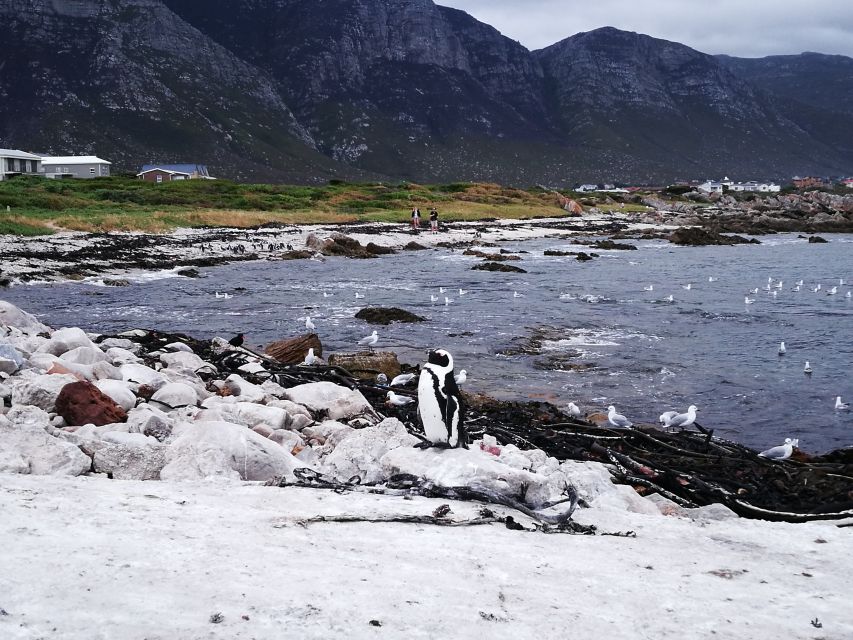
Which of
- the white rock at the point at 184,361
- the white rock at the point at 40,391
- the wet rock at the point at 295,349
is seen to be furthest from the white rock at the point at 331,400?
the wet rock at the point at 295,349

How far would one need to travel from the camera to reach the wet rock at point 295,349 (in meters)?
12.8

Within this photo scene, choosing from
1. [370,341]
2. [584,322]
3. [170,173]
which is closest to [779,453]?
[370,341]

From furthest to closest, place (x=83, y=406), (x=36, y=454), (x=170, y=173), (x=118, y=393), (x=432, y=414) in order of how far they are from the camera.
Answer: (x=170, y=173) < (x=118, y=393) < (x=432, y=414) < (x=83, y=406) < (x=36, y=454)

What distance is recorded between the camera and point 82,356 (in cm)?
897

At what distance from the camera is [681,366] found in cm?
1423

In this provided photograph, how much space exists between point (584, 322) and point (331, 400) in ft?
36.5

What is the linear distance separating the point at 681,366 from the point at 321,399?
26.4 ft

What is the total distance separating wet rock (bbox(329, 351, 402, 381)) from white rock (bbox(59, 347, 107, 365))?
3.65 m

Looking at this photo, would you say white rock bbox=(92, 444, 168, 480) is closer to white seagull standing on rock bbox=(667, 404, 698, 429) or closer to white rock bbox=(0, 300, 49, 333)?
white seagull standing on rock bbox=(667, 404, 698, 429)

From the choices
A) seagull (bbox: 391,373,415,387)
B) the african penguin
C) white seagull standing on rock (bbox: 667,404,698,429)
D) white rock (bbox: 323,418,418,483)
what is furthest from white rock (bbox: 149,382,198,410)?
white seagull standing on rock (bbox: 667,404,698,429)

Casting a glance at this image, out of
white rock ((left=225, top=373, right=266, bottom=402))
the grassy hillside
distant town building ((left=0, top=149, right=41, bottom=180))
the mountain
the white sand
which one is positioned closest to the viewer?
the white sand

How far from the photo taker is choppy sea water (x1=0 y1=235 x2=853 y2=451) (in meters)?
12.2

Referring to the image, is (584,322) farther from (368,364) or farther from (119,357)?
(119,357)

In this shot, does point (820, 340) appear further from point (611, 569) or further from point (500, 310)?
point (611, 569)
